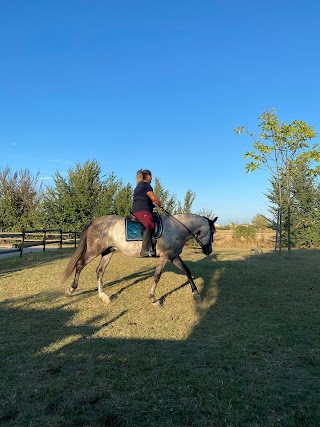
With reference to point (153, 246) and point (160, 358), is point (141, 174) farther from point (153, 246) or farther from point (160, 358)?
point (160, 358)

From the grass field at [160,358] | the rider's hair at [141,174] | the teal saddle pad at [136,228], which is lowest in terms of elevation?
the grass field at [160,358]

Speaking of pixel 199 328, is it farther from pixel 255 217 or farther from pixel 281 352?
pixel 255 217

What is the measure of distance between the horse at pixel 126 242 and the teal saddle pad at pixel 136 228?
0.39 feet

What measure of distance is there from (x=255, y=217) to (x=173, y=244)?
40826 mm

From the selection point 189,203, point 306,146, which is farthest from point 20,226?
point 306,146

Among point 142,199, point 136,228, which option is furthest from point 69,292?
point 142,199

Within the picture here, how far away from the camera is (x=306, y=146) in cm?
1730

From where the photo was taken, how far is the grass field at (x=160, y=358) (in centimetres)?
318

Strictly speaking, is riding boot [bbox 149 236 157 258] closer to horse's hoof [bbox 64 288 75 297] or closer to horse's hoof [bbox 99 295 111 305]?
horse's hoof [bbox 99 295 111 305]

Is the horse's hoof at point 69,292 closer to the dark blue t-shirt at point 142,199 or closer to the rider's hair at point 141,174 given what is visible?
the dark blue t-shirt at point 142,199

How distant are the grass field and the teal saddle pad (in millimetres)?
1425

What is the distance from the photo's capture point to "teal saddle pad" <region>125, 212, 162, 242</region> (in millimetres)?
7590

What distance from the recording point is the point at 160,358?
4441 millimetres

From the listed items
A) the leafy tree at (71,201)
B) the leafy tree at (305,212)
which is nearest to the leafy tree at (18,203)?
the leafy tree at (71,201)
